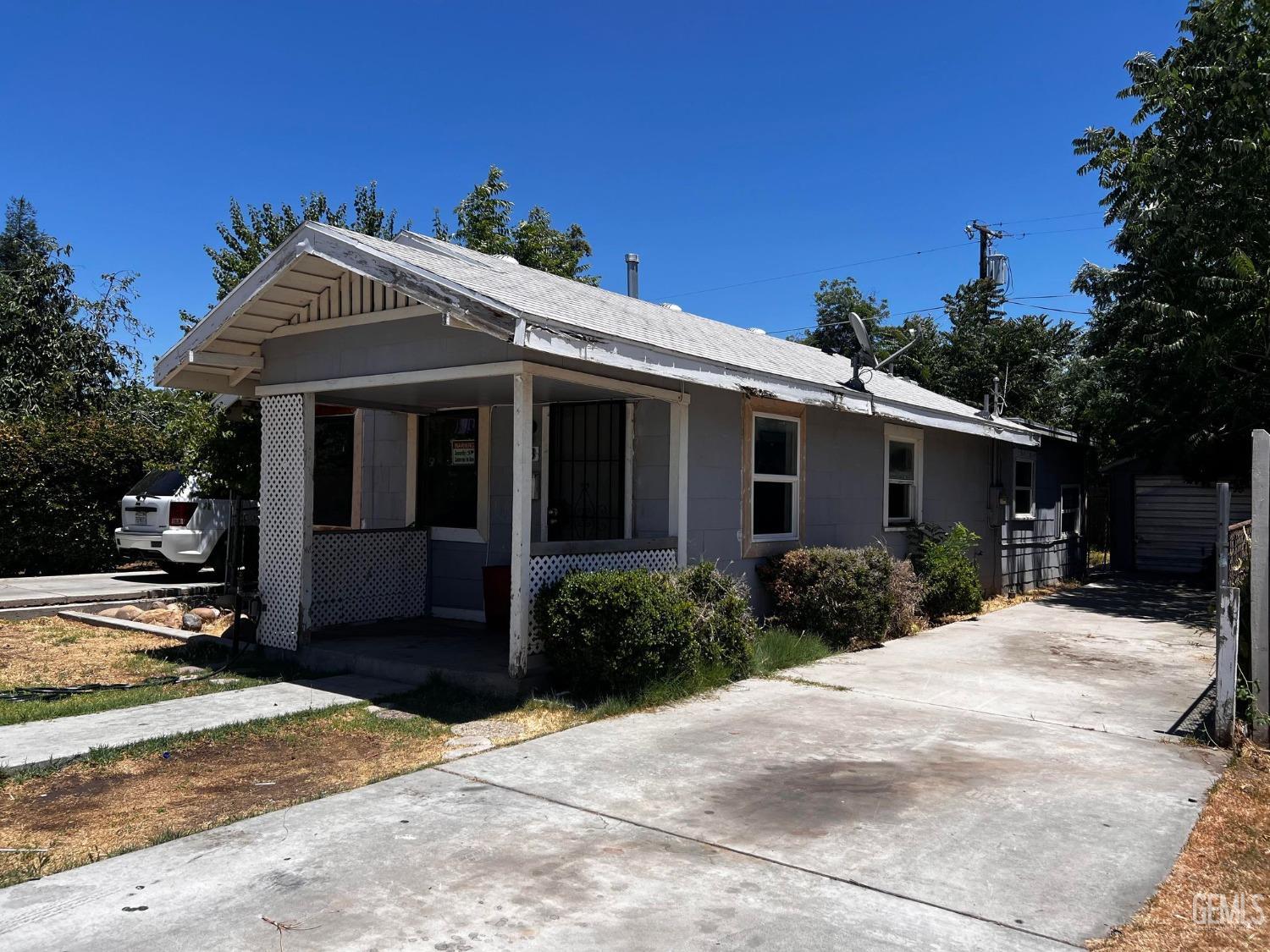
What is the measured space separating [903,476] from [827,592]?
4124 mm

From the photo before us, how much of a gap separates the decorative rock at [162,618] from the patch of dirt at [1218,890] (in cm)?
1106

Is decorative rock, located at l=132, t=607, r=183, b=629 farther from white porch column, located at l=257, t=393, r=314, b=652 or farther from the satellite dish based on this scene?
the satellite dish

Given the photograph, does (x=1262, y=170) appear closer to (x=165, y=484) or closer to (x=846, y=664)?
(x=846, y=664)

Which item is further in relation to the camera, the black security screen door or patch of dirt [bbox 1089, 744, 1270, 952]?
the black security screen door

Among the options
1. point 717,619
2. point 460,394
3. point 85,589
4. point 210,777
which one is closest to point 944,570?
point 717,619

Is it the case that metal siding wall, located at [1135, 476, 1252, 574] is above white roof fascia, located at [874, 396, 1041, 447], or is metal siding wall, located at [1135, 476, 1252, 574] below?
below

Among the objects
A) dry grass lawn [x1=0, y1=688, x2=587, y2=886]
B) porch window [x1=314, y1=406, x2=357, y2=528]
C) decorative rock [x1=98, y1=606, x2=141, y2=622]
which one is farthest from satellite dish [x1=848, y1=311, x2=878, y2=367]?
decorative rock [x1=98, y1=606, x2=141, y2=622]

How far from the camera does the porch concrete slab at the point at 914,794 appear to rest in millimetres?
4062

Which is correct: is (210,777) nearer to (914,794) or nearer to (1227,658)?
(914,794)

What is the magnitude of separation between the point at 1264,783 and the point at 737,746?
3140 mm

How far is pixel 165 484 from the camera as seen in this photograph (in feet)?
48.7

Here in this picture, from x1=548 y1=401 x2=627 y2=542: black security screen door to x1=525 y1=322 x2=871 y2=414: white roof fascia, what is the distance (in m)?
1.29

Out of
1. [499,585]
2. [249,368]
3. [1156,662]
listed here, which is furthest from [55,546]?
[1156,662]

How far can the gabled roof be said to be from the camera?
678cm
